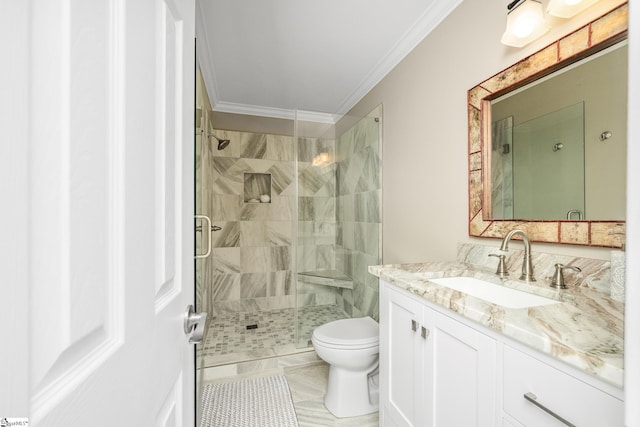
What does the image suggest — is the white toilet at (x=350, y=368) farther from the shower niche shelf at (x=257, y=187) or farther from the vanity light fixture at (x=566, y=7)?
the shower niche shelf at (x=257, y=187)

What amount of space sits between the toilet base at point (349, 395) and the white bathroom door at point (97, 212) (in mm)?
1428

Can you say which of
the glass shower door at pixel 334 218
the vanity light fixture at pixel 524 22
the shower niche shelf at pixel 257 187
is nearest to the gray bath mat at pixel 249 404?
the glass shower door at pixel 334 218

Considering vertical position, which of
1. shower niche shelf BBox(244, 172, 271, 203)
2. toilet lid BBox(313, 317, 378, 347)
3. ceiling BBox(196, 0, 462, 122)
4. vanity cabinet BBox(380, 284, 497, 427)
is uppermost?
ceiling BBox(196, 0, 462, 122)

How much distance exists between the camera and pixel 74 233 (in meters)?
0.32

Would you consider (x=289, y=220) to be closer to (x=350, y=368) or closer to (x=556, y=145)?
(x=350, y=368)

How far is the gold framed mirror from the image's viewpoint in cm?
101

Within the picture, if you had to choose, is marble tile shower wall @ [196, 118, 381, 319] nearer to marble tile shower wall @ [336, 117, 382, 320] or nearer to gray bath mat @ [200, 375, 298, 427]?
marble tile shower wall @ [336, 117, 382, 320]

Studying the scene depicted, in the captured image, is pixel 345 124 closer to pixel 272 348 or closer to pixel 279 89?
pixel 279 89

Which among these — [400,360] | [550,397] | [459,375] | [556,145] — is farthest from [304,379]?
[556,145]

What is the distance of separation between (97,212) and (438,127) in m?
1.87

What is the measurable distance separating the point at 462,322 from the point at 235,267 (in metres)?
3.02

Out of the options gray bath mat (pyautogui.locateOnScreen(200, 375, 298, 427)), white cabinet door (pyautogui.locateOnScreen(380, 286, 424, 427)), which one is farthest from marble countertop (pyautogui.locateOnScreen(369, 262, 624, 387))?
gray bath mat (pyautogui.locateOnScreen(200, 375, 298, 427))

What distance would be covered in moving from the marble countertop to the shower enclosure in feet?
4.83

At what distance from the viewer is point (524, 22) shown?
1.22 meters
